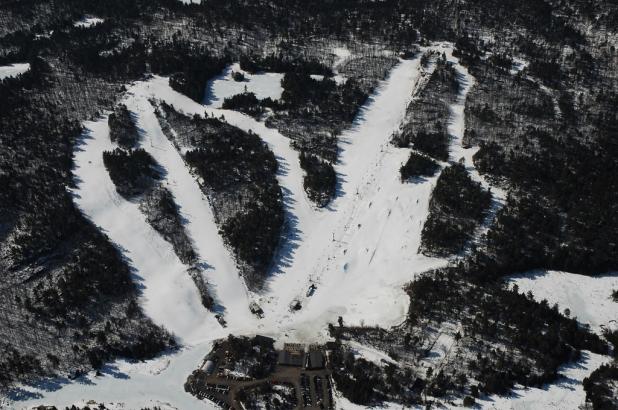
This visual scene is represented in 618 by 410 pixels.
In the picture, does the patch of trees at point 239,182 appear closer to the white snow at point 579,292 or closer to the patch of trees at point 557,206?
the patch of trees at point 557,206

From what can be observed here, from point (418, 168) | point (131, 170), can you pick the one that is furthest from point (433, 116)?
point (131, 170)

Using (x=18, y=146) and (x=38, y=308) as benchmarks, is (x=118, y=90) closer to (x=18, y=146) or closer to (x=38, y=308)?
(x=18, y=146)

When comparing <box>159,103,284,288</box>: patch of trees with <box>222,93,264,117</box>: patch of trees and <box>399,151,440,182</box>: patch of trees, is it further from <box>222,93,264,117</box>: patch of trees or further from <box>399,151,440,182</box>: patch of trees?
<box>399,151,440,182</box>: patch of trees

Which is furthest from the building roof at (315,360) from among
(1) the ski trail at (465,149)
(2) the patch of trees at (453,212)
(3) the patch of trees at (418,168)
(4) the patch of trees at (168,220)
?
(3) the patch of trees at (418,168)

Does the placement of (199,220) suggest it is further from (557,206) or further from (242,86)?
(557,206)

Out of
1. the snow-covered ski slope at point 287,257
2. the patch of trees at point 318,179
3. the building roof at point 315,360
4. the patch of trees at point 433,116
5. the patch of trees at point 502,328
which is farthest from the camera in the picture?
the patch of trees at point 433,116

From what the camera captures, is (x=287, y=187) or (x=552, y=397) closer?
(x=552, y=397)

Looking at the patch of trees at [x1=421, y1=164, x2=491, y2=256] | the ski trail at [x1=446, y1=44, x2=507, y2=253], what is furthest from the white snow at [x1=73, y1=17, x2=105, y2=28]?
the patch of trees at [x1=421, y1=164, x2=491, y2=256]
